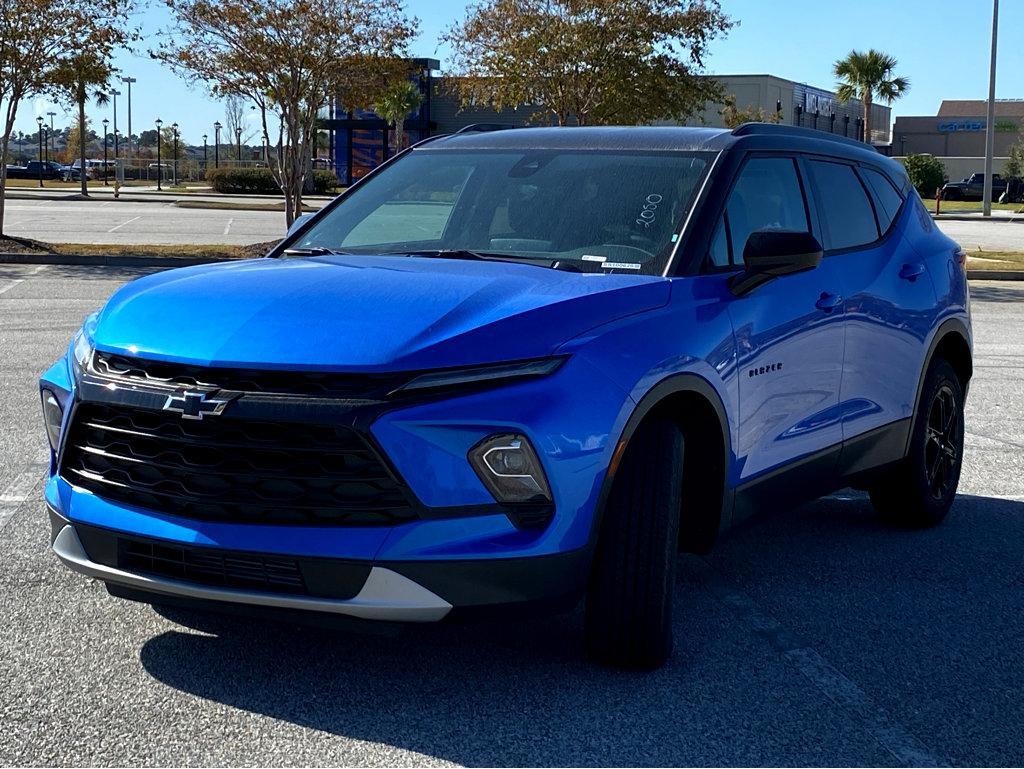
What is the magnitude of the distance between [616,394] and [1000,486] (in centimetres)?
405

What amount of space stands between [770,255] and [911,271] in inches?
63.6

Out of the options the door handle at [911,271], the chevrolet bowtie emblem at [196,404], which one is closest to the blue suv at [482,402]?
the chevrolet bowtie emblem at [196,404]

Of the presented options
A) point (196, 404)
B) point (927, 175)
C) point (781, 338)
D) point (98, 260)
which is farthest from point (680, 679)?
point (927, 175)

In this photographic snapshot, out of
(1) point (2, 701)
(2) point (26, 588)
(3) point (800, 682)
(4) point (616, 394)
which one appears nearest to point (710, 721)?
(3) point (800, 682)

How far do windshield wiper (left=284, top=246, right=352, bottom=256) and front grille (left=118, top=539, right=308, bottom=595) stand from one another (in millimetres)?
1634

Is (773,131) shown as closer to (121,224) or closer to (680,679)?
(680,679)

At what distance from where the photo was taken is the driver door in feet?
15.6

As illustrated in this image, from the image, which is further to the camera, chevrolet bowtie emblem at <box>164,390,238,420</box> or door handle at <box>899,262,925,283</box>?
door handle at <box>899,262,925,283</box>

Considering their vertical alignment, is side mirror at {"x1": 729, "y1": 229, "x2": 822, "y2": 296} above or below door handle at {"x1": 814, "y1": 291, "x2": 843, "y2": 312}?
above

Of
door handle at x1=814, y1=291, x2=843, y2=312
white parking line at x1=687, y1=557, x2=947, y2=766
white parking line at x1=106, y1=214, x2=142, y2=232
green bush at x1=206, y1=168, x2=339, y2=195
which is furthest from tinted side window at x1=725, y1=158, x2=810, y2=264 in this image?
green bush at x1=206, y1=168, x2=339, y2=195

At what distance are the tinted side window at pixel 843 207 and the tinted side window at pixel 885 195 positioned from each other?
0.10 meters

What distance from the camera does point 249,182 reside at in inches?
2618

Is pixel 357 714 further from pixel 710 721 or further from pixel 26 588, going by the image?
pixel 26 588

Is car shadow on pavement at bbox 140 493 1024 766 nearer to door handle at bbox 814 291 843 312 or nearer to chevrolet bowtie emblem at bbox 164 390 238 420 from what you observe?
chevrolet bowtie emblem at bbox 164 390 238 420
